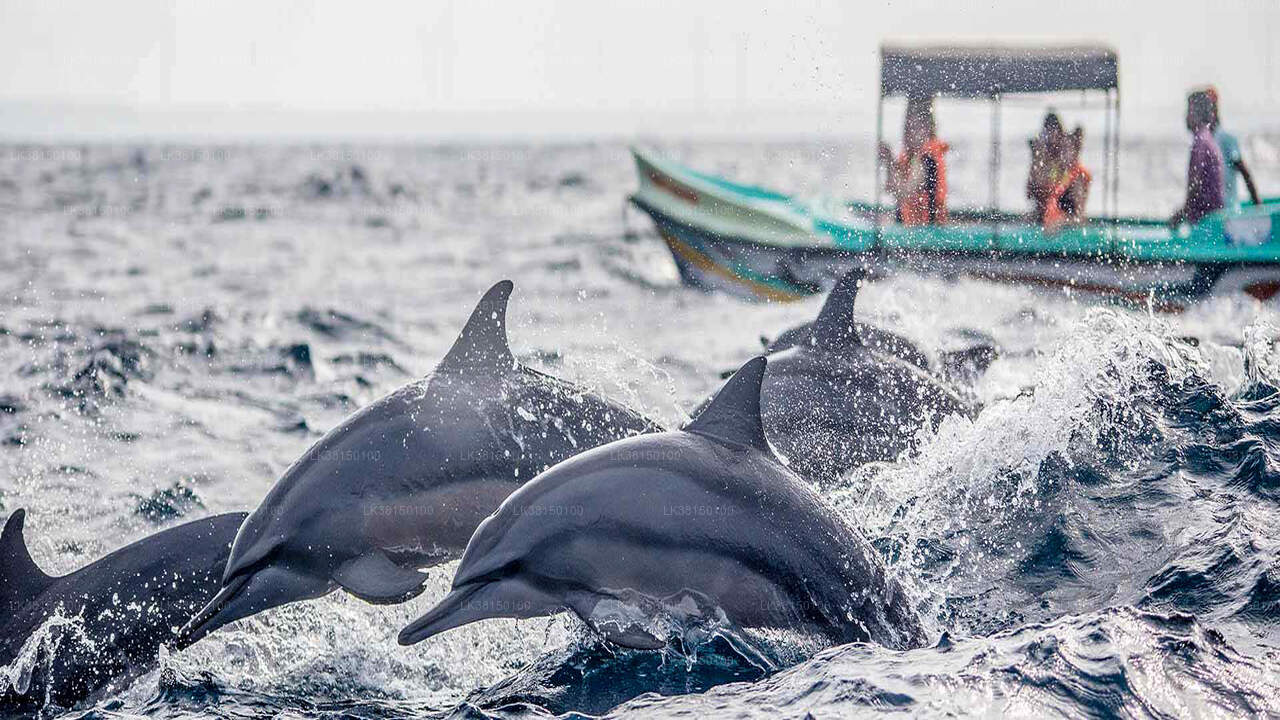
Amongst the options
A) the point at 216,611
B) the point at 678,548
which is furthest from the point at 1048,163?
the point at 216,611

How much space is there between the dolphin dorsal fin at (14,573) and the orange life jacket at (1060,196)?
1419 centimetres

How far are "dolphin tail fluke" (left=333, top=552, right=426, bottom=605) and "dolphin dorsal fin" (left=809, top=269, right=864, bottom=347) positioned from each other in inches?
144

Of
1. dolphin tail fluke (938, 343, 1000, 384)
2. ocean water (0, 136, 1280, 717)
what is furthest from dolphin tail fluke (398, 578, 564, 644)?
dolphin tail fluke (938, 343, 1000, 384)

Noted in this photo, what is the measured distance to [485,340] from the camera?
621cm

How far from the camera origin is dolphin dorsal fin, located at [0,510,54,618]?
570 cm

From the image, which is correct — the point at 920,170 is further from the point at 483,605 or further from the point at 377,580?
the point at 483,605

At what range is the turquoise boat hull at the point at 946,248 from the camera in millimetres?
15930

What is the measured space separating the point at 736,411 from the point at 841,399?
9.67 ft

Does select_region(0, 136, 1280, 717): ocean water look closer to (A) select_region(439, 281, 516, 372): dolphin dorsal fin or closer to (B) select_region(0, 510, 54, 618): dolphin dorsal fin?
(B) select_region(0, 510, 54, 618): dolphin dorsal fin

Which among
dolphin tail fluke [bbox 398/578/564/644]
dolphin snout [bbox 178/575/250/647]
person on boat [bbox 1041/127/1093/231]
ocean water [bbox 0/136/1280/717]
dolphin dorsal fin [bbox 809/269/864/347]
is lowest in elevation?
ocean water [bbox 0/136/1280/717]

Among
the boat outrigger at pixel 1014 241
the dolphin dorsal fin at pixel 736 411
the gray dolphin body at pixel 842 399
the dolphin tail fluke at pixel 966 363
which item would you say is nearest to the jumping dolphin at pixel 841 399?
the gray dolphin body at pixel 842 399

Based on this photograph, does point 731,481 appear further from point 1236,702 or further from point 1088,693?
point 1236,702

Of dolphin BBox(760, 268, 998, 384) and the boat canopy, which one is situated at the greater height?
the boat canopy

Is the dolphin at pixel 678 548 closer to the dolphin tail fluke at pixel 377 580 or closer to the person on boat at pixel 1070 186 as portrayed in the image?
the dolphin tail fluke at pixel 377 580
